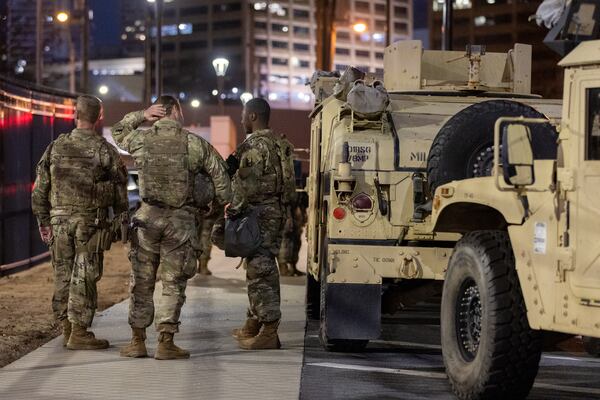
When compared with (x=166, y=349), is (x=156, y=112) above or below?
above

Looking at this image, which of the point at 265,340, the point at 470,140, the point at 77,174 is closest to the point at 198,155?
the point at 77,174

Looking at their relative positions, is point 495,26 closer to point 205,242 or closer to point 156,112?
point 205,242

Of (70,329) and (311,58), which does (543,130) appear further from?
(311,58)

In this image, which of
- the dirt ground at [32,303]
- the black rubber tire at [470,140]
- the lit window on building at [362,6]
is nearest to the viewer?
the black rubber tire at [470,140]

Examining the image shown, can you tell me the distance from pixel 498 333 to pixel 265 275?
3406 millimetres

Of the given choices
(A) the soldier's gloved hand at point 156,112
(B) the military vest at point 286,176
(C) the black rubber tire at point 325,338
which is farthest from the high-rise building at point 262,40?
(A) the soldier's gloved hand at point 156,112

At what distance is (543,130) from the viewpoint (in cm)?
876

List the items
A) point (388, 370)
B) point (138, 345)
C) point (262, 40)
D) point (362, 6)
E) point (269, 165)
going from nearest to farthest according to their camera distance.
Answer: point (388, 370) < point (138, 345) < point (269, 165) < point (262, 40) < point (362, 6)

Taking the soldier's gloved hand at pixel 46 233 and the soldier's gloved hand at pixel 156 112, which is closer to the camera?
the soldier's gloved hand at pixel 156 112

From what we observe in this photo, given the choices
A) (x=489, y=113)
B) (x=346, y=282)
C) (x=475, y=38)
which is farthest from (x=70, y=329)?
(x=475, y=38)

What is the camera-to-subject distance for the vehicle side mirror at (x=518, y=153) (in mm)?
7152

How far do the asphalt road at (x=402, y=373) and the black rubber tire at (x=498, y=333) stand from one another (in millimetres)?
679

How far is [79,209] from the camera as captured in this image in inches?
413

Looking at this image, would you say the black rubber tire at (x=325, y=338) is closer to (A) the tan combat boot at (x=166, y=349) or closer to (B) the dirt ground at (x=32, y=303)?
(A) the tan combat boot at (x=166, y=349)
